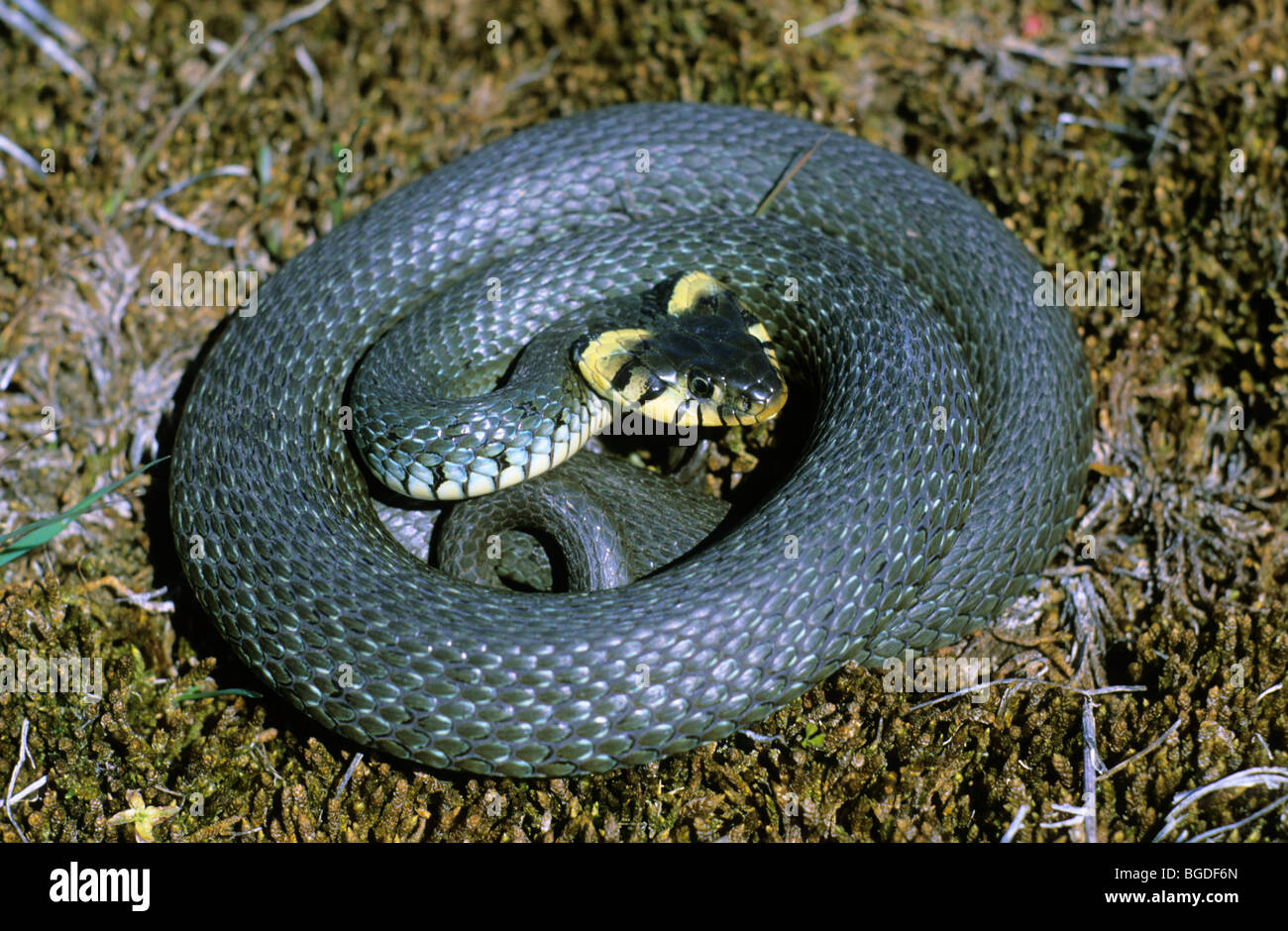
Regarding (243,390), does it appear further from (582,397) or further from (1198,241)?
(1198,241)

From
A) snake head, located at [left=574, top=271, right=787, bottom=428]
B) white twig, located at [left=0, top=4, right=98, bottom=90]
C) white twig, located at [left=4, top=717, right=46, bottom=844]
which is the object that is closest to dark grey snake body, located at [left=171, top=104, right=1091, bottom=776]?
snake head, located at [left=574, top=271, right=787, bottom=428]

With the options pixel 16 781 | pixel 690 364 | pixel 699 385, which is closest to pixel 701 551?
pixel 699 385

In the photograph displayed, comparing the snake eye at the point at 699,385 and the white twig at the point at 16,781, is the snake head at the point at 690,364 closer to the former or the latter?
the snake eye at the point at 699,385

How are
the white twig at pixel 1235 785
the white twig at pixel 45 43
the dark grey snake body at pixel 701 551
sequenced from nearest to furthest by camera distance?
the dark grey snake body at pixel 701 551
the white twig at pixel 1235 785
the white twig at pixel 45 43

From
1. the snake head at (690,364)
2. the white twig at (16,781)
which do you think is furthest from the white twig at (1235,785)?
the white twig at (16,781)

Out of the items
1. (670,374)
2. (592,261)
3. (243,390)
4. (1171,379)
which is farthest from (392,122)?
(1171,379)

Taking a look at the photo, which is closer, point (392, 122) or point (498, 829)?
point (498, 829)
